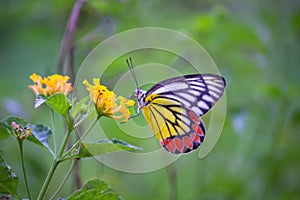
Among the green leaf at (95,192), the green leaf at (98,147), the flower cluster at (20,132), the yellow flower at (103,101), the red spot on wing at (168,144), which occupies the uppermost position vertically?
the red spot on wing at (168,144)

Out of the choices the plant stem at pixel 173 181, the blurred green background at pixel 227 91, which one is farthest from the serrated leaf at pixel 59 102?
the plant stem at pixel 173 181

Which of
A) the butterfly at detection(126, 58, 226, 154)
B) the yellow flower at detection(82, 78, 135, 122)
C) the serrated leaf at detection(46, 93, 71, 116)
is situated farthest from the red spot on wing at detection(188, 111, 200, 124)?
the serrated leaf at detection(46, 93, 71, 116)

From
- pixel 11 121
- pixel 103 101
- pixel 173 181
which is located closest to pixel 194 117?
pixel 103 101

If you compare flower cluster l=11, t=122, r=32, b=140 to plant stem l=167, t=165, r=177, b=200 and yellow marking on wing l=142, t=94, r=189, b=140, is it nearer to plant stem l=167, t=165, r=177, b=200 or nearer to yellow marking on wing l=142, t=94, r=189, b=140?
yellow marking on wing l=142, t=94, r=189, b=140

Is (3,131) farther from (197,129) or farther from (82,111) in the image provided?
(197,129)

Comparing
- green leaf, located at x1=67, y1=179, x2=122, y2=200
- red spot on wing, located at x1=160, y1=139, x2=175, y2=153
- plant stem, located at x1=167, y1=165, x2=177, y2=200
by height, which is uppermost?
plant stem, located at x1=167, y1=165, x2=177, y2=200

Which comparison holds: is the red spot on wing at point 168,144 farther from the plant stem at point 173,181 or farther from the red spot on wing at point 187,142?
the plant stem at point 173,181

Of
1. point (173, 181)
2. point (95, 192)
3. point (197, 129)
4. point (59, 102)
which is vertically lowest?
point (95, 192)
